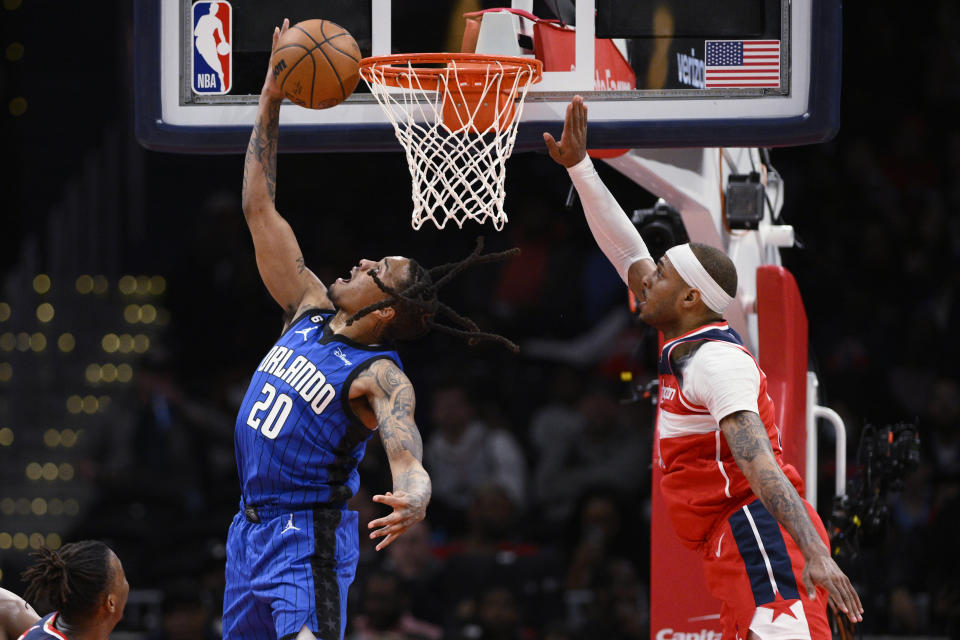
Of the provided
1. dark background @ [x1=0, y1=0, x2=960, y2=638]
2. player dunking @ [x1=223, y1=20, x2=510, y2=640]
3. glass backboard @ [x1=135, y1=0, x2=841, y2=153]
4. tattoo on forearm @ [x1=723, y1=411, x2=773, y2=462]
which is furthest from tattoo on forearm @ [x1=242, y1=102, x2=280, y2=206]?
dark background @ [x1=0, y1=0, x2=960, y2=638]

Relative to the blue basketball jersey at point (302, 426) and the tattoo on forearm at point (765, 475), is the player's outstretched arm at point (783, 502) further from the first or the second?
the blue basketball jersey at point (302, 426)

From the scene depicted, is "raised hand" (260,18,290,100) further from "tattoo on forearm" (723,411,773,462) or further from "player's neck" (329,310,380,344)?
"tattoo on forearm" (723,411,773,462)

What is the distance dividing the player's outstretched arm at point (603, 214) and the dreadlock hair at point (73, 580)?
222 centimetres

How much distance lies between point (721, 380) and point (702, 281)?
447 mm

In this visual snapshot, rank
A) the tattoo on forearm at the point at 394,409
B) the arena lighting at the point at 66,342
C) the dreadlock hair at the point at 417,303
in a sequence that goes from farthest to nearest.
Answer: the arena lighting at the point at 66,342 < the dreadlock hair at the point at 417,303 < the tattoo on forearm at the point at 394,409

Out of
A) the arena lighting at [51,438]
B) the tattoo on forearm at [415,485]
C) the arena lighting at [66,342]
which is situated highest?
the tattoo on forearm at [415,485]

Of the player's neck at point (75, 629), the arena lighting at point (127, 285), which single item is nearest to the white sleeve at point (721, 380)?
the player's neck at point (75, 629)

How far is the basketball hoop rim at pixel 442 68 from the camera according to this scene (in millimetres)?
5102

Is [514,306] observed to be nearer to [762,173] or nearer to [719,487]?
[762,173]

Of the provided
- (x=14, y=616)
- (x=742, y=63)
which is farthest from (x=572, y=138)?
(x=14, y=616)

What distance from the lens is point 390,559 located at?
30.0 ft

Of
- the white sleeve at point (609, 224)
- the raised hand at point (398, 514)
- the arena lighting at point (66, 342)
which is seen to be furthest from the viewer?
the arena lighting at point (66, 342)

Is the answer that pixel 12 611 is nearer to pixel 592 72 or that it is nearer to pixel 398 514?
pixel 398 514

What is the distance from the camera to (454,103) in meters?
5.15
